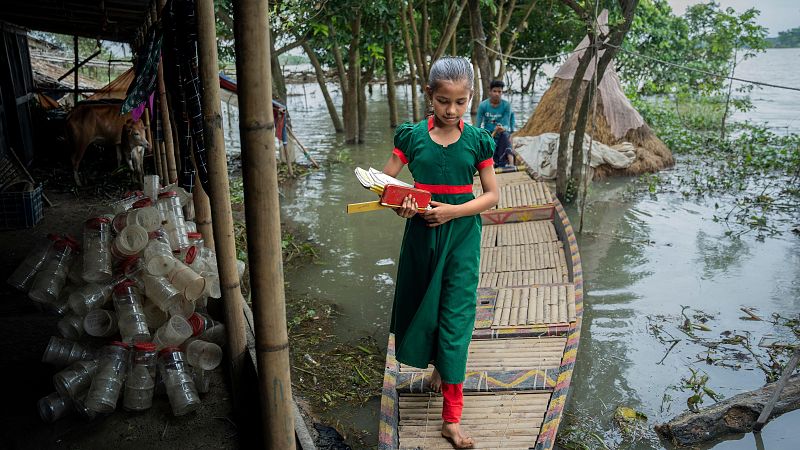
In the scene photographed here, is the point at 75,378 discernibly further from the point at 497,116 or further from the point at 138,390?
the point at 497,116

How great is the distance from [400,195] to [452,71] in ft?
1.86

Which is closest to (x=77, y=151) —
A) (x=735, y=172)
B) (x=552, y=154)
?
(x=552, y=154)

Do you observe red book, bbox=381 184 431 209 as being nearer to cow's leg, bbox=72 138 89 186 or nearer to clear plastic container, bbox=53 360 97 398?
clear plastic container, bbox=53 360 97 398

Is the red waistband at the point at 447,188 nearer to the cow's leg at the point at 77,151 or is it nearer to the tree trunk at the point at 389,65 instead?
the cow's leg at the point at 77,151

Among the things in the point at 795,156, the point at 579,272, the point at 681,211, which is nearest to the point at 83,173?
the point at 579,272

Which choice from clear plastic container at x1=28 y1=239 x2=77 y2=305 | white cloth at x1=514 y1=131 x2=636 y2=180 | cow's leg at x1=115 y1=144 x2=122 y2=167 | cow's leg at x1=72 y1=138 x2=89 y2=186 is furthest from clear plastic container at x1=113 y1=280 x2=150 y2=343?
white cloth at x1=514 y1=131 x2=636 y2=180

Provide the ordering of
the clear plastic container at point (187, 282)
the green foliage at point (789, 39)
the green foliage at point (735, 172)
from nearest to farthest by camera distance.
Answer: the clear plastic container at point (187, 282), the green foliage at point (735, 172), the green foliage at point (789, 39)

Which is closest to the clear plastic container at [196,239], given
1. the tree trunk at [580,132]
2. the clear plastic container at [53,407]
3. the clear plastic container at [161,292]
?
the clear plastic container at [161,292]

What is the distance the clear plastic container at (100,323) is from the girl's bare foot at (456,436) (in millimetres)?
2056

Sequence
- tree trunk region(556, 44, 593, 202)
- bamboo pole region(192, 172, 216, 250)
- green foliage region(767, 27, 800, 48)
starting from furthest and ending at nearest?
green foliage region(767, 27, 800, 48) → tree trunk region(556, 44, 593, 202) → bamboo pole region(192, 172, 216, 250)

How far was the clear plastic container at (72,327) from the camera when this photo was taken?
3.30 meters

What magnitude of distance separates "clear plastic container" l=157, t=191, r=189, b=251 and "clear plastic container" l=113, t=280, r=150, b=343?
637mm

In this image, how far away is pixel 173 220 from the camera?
4176 millimetres

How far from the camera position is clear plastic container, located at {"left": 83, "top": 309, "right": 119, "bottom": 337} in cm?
333
